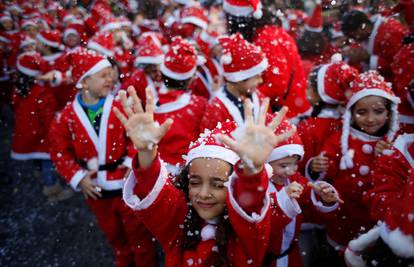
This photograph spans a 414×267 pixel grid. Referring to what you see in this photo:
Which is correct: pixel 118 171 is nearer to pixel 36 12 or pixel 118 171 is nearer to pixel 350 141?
pixel 350 141

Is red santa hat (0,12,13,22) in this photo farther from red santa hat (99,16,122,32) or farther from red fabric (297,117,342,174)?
red fabric (297,117,342,174)

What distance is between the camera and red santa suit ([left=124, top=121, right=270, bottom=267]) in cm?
167

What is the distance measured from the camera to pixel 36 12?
389 inches

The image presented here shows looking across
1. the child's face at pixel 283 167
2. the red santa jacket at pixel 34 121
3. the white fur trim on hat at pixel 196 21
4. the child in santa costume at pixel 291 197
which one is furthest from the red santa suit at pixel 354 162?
the white fur trim on hat at pixel 196 21

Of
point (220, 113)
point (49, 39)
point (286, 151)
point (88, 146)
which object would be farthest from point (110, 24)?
point (286, 151)

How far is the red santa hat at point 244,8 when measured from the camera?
4543mm

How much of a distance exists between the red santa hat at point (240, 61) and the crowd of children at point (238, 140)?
0.01 meters

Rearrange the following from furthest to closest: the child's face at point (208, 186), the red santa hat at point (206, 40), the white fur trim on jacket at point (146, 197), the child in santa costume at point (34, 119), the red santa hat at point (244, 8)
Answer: the red santa hat at point (206, 40), the child in santa costume at point (34, 119), the red santa hat at point (244, 8), the child's face at point (208, 186), the white fur trim on jacket at point (146, 197)

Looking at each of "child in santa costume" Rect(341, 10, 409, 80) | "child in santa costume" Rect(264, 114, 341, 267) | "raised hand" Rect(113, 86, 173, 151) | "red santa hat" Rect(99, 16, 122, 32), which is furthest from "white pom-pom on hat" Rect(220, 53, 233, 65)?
"red santa hat" Rect(99, 16, 122, 32)

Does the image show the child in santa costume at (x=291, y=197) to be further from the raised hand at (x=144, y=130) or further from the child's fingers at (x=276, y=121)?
the raised hand at (x=144, y=130)

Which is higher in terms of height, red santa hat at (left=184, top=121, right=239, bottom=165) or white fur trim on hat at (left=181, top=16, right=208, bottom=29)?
red santa hat at (left=184, top=121, right=239, bottom=165)

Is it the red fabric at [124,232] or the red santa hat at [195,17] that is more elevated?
the red santa hat at [195,17]

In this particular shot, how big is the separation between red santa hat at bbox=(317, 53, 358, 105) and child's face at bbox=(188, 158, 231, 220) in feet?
5.22

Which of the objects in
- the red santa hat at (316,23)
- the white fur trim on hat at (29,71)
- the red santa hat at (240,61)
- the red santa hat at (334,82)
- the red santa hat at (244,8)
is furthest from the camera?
the red santa hat at (316,23)
